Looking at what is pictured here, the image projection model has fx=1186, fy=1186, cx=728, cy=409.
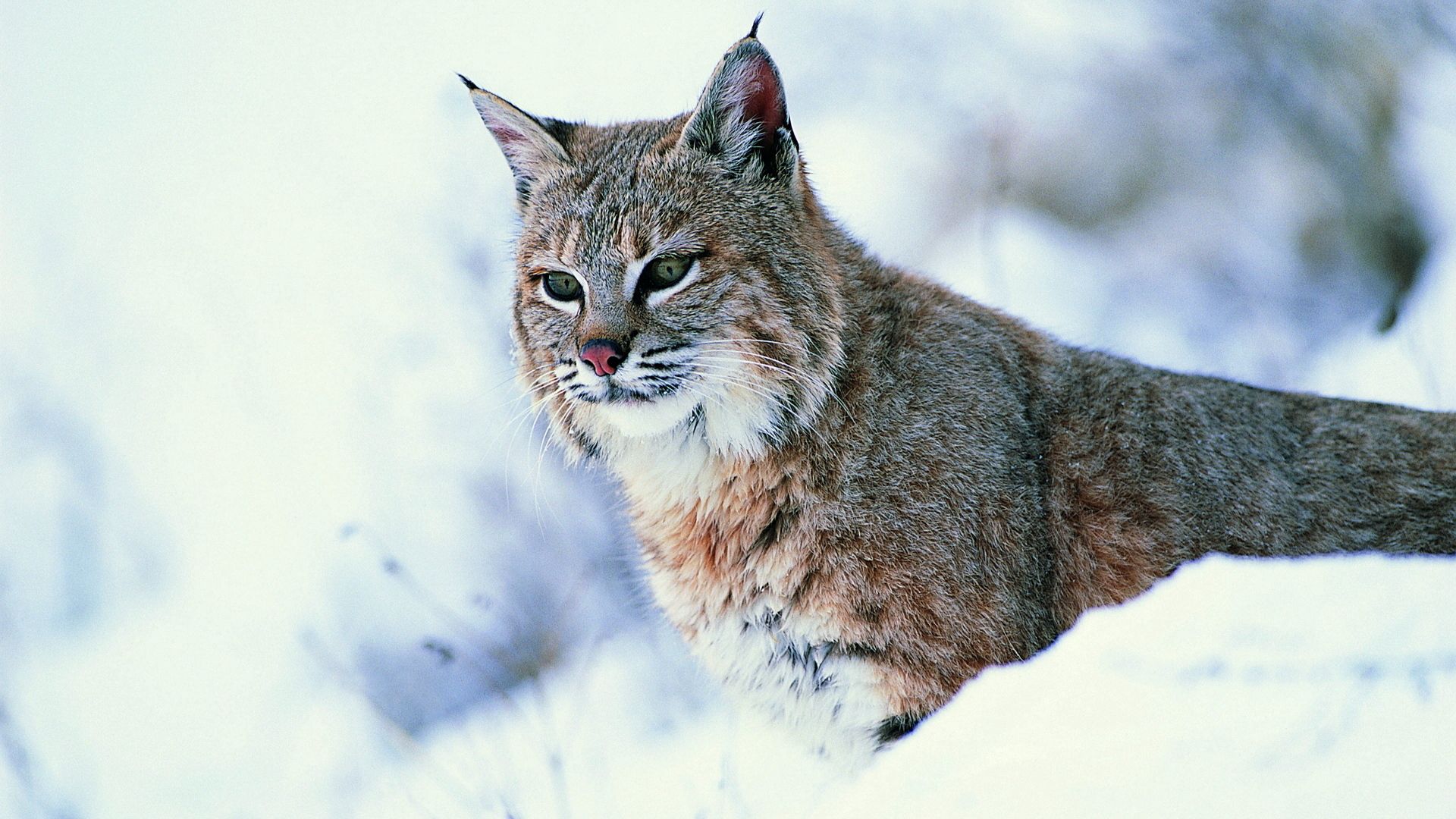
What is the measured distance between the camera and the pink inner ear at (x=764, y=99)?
3.80 m

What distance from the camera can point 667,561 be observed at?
404 centimetres

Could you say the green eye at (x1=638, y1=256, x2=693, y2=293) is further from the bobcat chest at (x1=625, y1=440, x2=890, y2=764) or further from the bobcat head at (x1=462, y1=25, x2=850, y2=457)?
the bobcat chest at (x1=625, y1=440, x2=890, y2=764)

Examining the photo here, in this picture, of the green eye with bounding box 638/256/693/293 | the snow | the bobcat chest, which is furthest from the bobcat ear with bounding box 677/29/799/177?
the snow

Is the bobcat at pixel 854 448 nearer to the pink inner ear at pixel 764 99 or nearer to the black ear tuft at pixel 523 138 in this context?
the pink inner ear at pixel 764 99

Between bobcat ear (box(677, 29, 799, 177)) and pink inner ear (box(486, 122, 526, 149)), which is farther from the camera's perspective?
pink inner ear (box(486, 122, 526, 149))

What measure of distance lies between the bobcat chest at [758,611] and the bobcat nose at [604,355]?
1.70 ft

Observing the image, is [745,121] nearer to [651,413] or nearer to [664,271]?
[664,271]

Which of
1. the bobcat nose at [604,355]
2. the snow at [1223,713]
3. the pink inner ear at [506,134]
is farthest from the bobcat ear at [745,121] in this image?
the snow at [1223,713]

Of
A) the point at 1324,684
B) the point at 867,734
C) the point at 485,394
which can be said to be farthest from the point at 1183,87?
the point at 1324,684

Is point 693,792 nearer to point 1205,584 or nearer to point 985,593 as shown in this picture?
point 985,593

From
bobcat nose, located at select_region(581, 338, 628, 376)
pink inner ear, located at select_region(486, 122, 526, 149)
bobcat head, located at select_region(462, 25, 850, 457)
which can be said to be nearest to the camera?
bobcat nose, located at select_region(581, 338, 628, 376)

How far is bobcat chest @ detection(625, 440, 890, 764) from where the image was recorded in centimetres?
361

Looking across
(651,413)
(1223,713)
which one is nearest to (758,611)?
(651,413)

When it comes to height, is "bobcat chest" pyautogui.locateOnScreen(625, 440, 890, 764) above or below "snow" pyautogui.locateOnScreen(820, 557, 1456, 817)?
below
